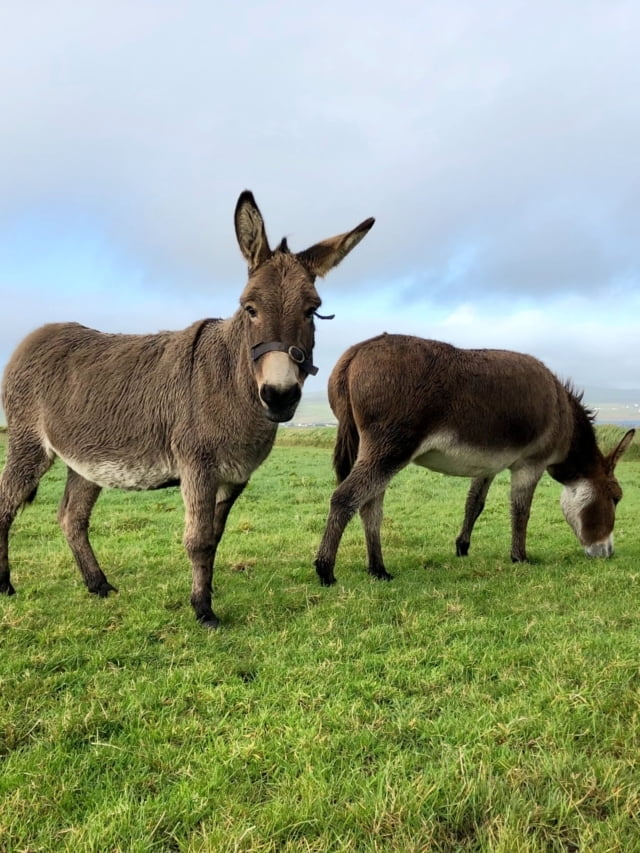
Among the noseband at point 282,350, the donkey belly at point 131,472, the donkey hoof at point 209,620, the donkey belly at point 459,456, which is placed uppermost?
the noseband at point 282,350

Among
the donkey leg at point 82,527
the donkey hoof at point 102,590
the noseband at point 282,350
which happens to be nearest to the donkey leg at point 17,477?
the donkey leg at point 82,527

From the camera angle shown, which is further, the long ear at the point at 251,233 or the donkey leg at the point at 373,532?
the donkey leg at the point at 373,532

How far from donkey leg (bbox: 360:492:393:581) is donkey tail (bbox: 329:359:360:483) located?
0.57m

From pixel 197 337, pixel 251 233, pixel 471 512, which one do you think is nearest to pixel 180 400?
pixel 197 337

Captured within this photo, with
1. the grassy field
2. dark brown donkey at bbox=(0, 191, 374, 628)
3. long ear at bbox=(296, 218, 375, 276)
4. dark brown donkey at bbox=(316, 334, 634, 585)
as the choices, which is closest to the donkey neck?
dark brown donkey at bbox=(316, 334, 634, 585)

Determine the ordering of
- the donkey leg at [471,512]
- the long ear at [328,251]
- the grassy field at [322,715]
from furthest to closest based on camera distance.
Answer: the donkey leg at [471,512], the long ear at [328,251], the grassy field at [322,715]

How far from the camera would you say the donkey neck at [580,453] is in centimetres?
820

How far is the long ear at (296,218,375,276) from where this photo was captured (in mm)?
4633

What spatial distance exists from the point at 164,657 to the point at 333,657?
1.23 m

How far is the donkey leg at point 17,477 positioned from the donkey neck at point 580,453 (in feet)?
23.2

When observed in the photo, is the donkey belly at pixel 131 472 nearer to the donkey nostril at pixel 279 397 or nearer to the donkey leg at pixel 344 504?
the donkey nostril at pixel 279 397

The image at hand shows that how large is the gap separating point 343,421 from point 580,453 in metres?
4.02

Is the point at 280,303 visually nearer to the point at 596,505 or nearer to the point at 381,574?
the point at 381,574

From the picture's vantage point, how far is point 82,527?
230 inches
